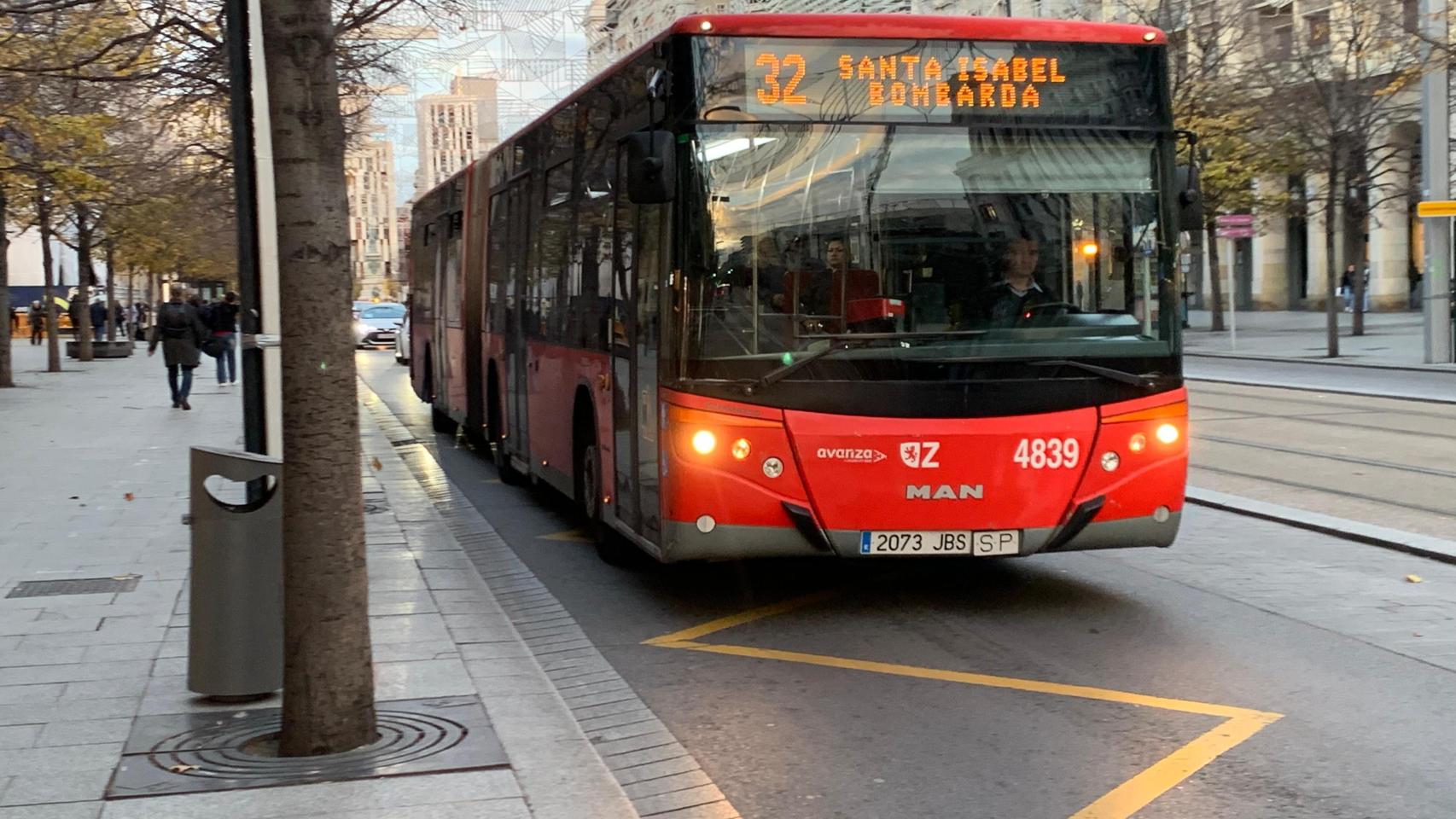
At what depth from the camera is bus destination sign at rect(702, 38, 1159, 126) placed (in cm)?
788

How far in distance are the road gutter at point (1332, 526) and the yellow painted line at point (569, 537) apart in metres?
4.49

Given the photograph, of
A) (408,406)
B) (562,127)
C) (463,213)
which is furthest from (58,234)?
(562,127)

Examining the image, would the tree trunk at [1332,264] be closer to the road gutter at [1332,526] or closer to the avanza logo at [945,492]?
the road gutter at [1332,526]

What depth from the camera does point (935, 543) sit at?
25.9ft

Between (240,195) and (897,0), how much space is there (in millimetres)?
51719

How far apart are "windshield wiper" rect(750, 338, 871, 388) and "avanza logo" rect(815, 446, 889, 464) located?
40 cm

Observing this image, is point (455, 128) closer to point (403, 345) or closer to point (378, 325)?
point (378, 325)

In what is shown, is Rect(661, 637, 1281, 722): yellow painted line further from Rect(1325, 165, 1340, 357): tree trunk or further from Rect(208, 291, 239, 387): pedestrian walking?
Rect(1325, 165, 1340, 357): tree trunk

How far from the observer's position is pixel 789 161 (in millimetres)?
7840

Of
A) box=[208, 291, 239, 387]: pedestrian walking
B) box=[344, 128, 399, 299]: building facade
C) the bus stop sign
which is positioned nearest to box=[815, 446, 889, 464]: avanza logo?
the bus stop sign

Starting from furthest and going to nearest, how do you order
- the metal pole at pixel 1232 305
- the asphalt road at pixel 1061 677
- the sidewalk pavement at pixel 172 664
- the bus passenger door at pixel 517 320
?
the metal pole at pixel 1232 305 < the bus passenger door at pixel 517 320 < the asphalt road at pixel 1061 677 < the sidewalk pavement at pixel 172 664

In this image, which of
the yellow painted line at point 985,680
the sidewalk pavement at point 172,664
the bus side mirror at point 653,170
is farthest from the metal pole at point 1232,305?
the yellow painted line at point 985,680

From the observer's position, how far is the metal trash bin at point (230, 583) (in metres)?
6.23

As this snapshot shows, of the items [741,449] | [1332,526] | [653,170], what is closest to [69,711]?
[741,449]
